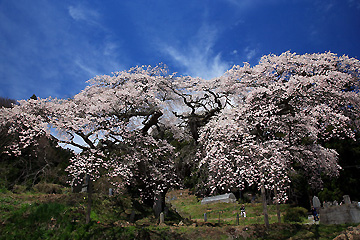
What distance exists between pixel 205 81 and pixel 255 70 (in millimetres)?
3758

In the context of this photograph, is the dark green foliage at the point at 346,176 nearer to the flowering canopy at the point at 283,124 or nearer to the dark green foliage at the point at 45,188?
the flowering canopy at the point at 283,124

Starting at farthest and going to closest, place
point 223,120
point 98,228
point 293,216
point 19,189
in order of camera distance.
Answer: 1. point 293,216
2. point 19,189
3. point 223,120
4. point 98,228

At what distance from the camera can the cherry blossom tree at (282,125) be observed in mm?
10289

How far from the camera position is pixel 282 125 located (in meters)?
12.8

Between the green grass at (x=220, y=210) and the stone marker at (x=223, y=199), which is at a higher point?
the stone marker at (x=223, y=199)

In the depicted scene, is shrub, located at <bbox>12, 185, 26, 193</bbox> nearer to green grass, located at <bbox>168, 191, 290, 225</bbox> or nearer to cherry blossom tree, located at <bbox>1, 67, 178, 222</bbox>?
cherry blossom tree, located at <bbox>1, 67, 178, 222</bbox>

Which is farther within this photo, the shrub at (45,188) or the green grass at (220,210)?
the green grass at (220,210)

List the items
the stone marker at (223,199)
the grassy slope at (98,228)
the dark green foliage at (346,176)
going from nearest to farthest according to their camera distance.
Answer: the grassy slope at (98,228)
the dark green foliage at (346,176)
the stone marker at (223,199)

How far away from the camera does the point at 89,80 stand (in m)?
17.5

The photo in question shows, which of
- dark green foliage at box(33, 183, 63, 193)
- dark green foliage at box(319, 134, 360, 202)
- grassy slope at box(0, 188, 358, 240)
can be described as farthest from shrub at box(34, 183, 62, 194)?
dark green foliage at box(319, 134, 360, 202)

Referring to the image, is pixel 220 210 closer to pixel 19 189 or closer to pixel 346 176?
pixel 346 176

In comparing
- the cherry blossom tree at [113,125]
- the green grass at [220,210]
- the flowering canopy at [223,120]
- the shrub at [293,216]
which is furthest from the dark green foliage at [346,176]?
the cherry blossom tree at [113,125]

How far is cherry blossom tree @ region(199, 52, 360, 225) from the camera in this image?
1029 centimetres

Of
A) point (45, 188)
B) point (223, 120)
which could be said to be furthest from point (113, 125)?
point (45, 188)
